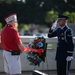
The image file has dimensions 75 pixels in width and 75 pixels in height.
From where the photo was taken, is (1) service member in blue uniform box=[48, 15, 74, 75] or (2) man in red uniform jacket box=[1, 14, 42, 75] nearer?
(2) man in red uniform jacket box=[1, 14, 42, 75]

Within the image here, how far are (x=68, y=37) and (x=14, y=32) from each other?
1409 mm

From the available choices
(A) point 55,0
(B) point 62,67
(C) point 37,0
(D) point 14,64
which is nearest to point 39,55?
(B) point 62,67

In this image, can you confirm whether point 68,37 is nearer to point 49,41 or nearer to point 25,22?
point 49,41

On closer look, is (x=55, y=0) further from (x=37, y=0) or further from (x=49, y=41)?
(x=49, y=41)

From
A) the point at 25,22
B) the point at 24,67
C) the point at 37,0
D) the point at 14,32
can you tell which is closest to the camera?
the point at 14,32

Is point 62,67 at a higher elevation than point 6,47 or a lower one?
lower

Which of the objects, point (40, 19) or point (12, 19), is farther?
point (40, 19)

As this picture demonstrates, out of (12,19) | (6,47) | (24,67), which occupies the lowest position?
(24,67)

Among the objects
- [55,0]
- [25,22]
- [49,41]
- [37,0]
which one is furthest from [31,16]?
[49,41]

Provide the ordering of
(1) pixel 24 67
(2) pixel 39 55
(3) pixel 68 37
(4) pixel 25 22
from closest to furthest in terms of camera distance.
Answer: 1. (3) pixel 68 37
2. (2) pixel 39 55
3. (1) pixel 24 67
4. (4) pixel 25 22

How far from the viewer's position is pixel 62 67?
8.47 m

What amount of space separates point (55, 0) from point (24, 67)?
1666 inches

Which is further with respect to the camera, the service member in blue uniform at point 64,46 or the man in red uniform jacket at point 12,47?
the service member in blue uniform at point 64,46

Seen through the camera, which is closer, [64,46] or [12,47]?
[12,47]
